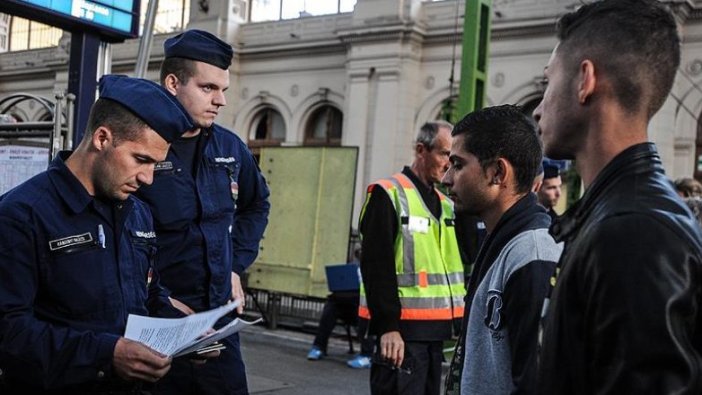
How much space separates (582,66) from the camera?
159 centimetres

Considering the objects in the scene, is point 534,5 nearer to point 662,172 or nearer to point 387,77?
point 387,77

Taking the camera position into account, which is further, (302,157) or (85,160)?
(302,157)

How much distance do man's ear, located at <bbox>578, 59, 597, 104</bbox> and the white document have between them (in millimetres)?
1535

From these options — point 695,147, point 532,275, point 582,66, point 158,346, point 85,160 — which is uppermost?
point 695,147

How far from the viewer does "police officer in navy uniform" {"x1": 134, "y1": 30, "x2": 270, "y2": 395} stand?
11.4 feet

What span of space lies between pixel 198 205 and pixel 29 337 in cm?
130

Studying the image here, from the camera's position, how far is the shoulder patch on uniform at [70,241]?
7.98ft

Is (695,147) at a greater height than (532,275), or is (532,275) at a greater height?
(695,147)

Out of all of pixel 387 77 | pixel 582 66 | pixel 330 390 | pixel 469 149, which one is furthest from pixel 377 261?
pixel 387 77

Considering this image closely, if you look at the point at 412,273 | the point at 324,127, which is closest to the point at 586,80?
the point at 412,273

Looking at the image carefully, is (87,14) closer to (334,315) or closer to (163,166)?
Result: (163,166)

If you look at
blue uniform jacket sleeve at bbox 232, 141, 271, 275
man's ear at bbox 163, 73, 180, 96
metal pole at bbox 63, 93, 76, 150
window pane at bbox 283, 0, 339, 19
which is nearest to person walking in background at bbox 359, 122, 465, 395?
blue uniform jacket sleeve at bbox 232, 141, 271, 275

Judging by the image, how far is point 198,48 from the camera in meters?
3.62

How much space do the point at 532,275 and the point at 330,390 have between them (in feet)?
19.7
